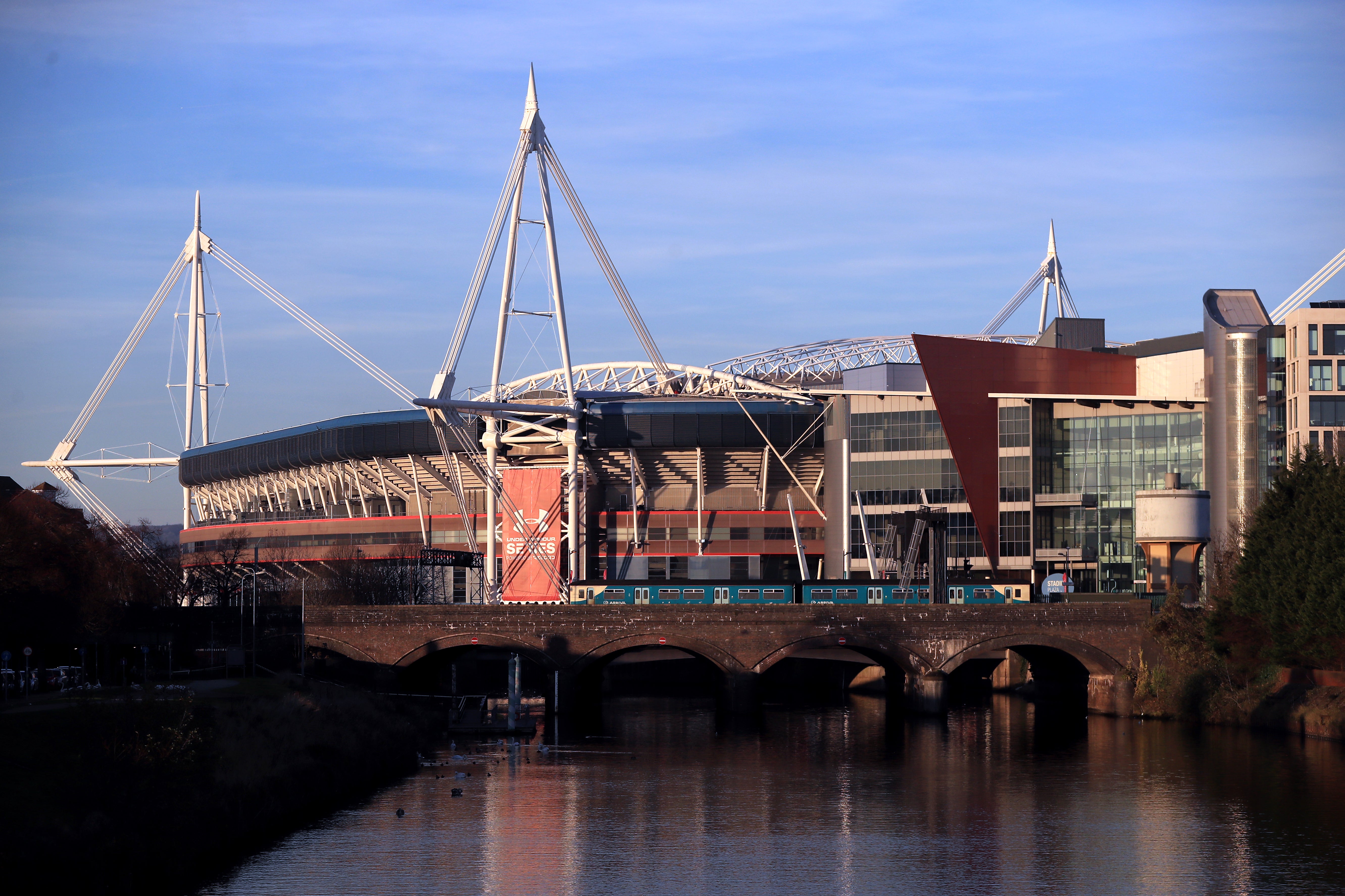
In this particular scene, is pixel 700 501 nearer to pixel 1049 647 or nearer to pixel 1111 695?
pixel 1049 647

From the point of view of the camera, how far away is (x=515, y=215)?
95.4m

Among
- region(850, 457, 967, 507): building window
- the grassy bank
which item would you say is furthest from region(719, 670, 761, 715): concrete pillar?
region(850, 457, 967, 507): building window

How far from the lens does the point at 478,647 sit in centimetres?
8081

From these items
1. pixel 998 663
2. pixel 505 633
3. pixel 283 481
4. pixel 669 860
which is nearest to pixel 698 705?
pixel 505 633

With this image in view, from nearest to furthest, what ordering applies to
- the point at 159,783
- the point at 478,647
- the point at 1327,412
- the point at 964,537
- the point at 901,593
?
the point at 159,783 < the point at 478,647 < the point at 901,593 < the point at 1327,412 < the point at 964,537

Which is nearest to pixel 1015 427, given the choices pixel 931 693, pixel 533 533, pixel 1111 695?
pixel 1111 695

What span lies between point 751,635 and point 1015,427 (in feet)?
105

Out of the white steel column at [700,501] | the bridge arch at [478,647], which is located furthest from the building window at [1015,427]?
the bridge arch at [478,647]

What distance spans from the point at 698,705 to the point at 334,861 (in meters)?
53.5

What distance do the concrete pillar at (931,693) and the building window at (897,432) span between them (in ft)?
90.9

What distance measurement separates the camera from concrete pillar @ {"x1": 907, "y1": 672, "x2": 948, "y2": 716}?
Answer: 77.4 m

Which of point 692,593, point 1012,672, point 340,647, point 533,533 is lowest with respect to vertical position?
point 1012,672

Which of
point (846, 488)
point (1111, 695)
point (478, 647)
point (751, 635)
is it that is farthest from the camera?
point (846, 488)

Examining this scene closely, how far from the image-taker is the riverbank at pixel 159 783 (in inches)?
1291
